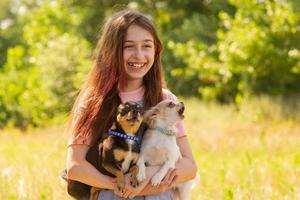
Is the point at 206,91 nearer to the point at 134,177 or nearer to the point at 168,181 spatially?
the point at 168,181

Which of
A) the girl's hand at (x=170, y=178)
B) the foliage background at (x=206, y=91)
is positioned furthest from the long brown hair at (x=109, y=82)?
the foliage background at (x=206, y=91)

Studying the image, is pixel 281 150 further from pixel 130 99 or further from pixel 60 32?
pixel 60 32

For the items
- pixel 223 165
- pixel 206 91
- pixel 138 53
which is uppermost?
pixel 138 53

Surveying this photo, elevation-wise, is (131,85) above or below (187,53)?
above

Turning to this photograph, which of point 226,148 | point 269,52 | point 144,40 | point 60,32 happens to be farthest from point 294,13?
point 144,40

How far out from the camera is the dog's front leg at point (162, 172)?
394 cm

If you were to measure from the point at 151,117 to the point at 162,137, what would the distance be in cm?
15

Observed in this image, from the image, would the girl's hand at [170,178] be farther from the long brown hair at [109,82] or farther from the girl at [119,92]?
the long brown hair at [109,82]

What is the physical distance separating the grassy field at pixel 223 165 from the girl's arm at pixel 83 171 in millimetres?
618

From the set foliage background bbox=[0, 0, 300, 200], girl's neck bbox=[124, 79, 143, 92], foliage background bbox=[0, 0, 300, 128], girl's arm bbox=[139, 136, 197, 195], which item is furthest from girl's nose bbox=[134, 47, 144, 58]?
foliage background bbox=[0, 0, 300, 128]

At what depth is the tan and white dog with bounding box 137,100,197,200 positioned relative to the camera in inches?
158

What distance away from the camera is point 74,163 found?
4.01m

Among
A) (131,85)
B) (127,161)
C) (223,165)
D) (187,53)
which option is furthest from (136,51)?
(187,53)

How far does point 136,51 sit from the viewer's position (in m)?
4.20
